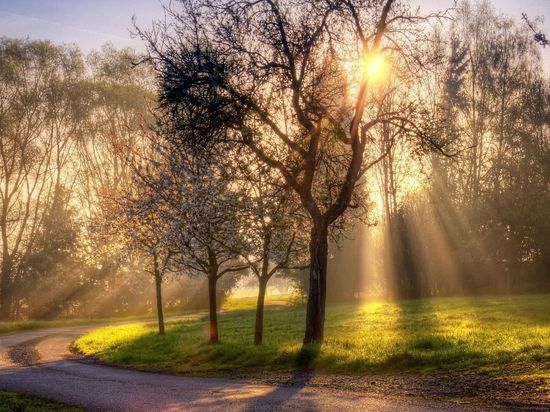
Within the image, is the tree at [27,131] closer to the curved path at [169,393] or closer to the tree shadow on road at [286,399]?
the curved path at [169,393]

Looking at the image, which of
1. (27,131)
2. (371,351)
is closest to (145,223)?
(371,351)

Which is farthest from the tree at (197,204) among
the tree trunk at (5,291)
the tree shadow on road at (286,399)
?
the tree trunk at (5,291)

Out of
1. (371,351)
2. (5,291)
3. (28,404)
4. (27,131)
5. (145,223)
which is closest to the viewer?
(28,404)

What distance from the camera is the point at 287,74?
18219mm

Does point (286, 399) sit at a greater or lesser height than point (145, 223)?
lesser

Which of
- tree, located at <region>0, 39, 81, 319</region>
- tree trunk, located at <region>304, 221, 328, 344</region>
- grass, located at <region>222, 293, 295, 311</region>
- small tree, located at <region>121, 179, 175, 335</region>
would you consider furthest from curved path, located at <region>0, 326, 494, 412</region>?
grass, located at <region>222, 293, 295, 311</region>

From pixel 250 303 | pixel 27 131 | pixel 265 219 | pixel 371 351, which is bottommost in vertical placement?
pixel 371 351

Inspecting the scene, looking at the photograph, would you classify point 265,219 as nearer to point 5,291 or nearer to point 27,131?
point 27,131

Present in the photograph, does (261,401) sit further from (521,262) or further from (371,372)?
(521,262)

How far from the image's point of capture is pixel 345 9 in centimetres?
1758

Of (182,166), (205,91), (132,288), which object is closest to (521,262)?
(132,288)

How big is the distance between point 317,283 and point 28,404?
9.24m

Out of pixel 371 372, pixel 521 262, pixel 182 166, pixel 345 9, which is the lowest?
pixel 371 372

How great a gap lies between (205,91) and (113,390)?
867 centimetres
